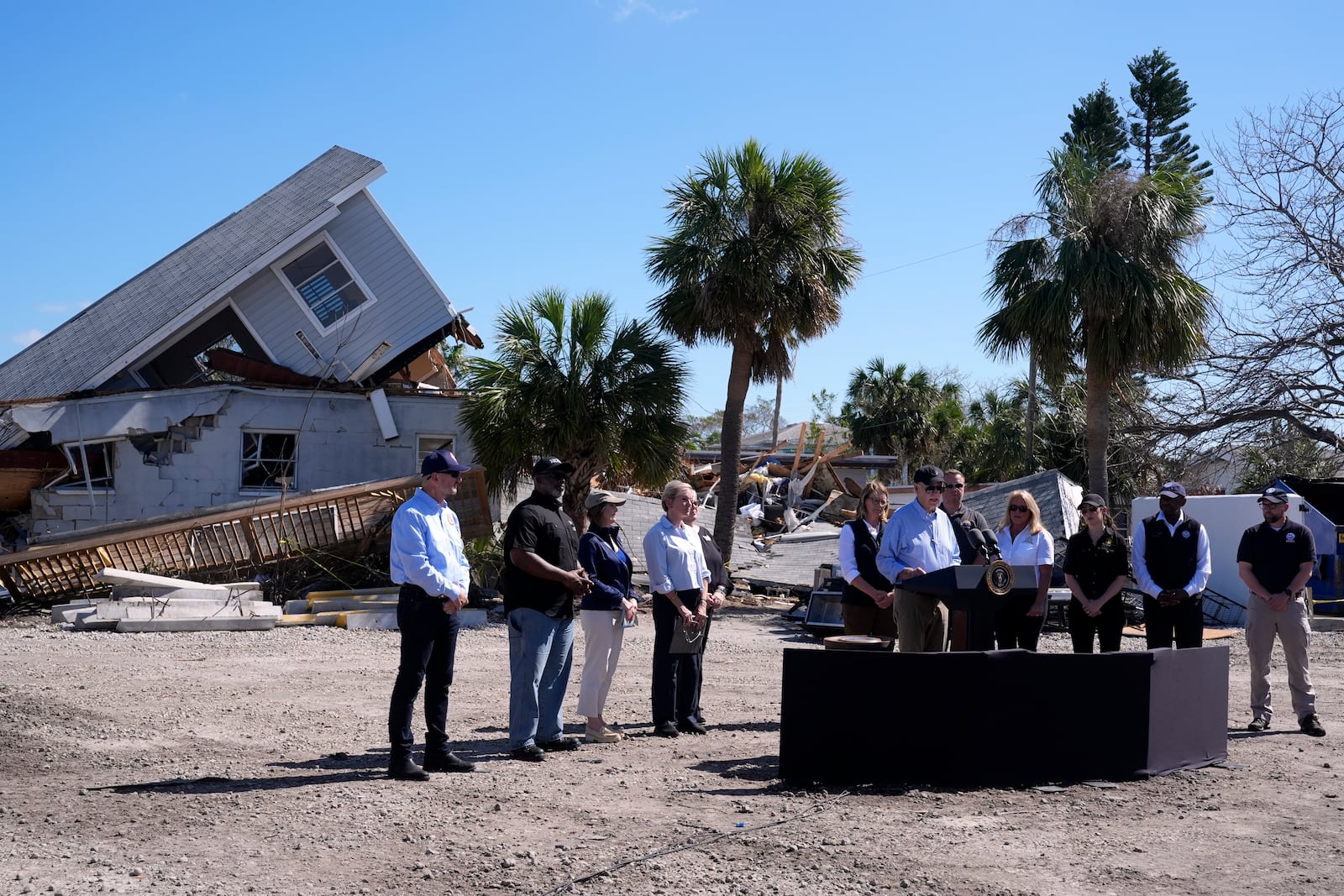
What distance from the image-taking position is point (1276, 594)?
329 inches

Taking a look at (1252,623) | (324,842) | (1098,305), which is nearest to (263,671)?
(324,842)

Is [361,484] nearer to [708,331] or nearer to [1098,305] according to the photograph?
[708,331]

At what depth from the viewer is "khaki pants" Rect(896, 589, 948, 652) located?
7141 mm

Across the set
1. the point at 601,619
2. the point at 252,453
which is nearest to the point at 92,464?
the point at 252,453

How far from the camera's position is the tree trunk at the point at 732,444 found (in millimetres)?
19453

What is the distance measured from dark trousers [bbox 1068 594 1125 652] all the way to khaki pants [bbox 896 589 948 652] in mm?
1552

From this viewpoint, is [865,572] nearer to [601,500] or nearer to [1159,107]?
[601,500]

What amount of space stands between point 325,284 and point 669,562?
1436cm

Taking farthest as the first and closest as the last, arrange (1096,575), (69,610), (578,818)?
(69,610) < (1096,575) < (578,818)

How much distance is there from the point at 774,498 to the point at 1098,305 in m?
13.6

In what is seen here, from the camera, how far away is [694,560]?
788cm

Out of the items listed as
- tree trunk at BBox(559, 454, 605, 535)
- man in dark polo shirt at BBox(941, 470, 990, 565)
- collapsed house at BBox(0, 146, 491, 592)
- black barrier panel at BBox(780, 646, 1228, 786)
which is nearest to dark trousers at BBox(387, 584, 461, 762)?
black barrier panel at BBox(780, 646, 1228, 786)

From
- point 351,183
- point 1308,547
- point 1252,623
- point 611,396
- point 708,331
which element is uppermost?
point 351,183

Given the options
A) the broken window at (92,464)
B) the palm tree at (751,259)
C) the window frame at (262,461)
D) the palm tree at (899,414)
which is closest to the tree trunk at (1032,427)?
the palm tree at (899,414)
